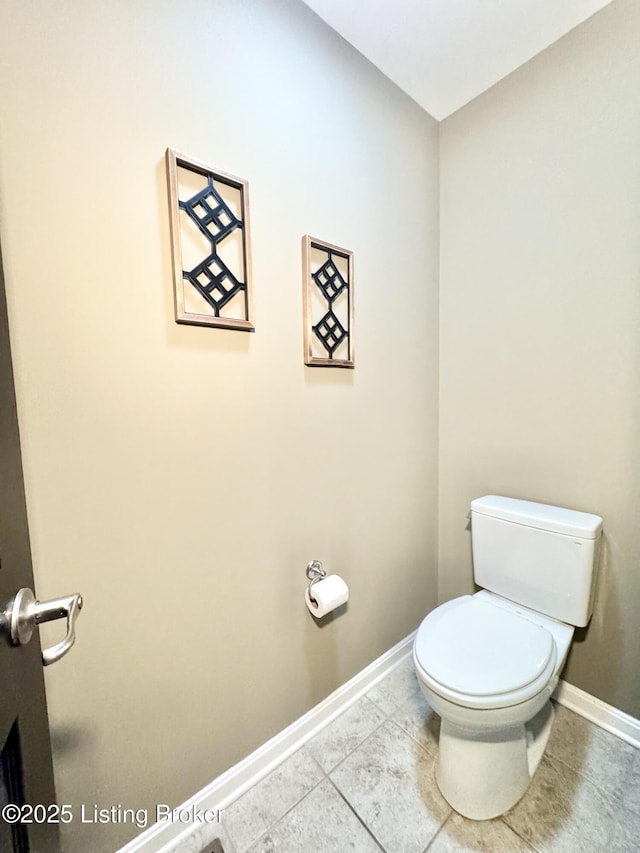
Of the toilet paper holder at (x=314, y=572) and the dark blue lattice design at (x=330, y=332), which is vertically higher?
the dark blue lattice design at (x=330, y=332)

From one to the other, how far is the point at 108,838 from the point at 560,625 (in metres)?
1.52

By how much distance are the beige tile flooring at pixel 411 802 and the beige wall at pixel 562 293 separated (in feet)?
0.90

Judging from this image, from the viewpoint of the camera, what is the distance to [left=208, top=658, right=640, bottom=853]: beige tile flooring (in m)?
0.97

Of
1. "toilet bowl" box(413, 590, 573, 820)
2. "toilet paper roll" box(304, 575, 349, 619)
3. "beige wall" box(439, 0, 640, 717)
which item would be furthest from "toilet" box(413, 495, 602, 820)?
"toilet paper roll" box(304, 575, 349, 619)

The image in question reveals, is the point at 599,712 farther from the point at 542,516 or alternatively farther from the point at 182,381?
the point at 182,381

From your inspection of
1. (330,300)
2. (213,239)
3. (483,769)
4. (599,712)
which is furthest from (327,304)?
(599,712)

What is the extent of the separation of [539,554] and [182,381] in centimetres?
138

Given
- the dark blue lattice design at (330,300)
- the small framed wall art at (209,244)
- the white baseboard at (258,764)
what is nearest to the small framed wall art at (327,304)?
the dark blue lattice design at (330,300)

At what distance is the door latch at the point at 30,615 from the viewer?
17.6 inches

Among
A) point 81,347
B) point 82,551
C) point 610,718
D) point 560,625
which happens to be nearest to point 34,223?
point 81,347

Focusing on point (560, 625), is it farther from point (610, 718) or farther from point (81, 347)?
point (81, 347)

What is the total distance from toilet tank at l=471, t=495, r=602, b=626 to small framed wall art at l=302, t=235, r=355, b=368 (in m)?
0.87

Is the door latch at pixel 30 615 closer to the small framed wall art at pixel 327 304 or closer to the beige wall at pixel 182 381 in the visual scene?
the beige wall at pixel 182 381

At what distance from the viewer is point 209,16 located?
0.92m
